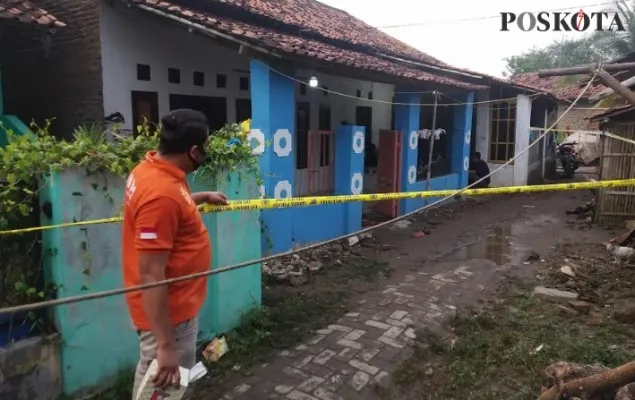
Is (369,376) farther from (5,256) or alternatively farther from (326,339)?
(5,256)

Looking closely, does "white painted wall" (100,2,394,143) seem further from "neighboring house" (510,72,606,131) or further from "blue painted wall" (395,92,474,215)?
"neighboring house" (510,72,606,131)

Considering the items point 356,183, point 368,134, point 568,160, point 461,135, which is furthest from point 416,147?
point 568,160

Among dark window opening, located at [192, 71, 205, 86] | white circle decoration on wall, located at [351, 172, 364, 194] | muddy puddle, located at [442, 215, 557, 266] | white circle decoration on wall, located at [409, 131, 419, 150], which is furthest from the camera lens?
white circle decoration on wall, located at [409, 131, 419, 150]

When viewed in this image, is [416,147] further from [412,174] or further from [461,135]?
[461,135]

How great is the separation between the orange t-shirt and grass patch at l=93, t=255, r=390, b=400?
5.10 ft

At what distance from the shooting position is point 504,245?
8539 millimetres

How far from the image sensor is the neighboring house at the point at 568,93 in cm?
1714

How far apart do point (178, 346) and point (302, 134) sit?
24.1ft

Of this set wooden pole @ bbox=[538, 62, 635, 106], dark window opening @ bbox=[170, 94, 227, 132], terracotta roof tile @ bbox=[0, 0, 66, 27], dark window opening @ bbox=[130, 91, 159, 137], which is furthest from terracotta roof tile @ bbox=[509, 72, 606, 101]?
terracotta roof tile @ bbox=[0, 0, 66, 27]

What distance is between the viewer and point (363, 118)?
1198cm

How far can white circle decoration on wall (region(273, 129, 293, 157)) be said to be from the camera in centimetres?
682

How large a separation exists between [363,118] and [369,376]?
8.85m

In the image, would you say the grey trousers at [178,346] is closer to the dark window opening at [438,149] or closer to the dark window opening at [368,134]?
the dark window opening at [368,134]

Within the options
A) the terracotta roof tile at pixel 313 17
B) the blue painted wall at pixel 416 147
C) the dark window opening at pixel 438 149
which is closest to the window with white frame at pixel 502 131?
the dark window opening at pixel 438 149
